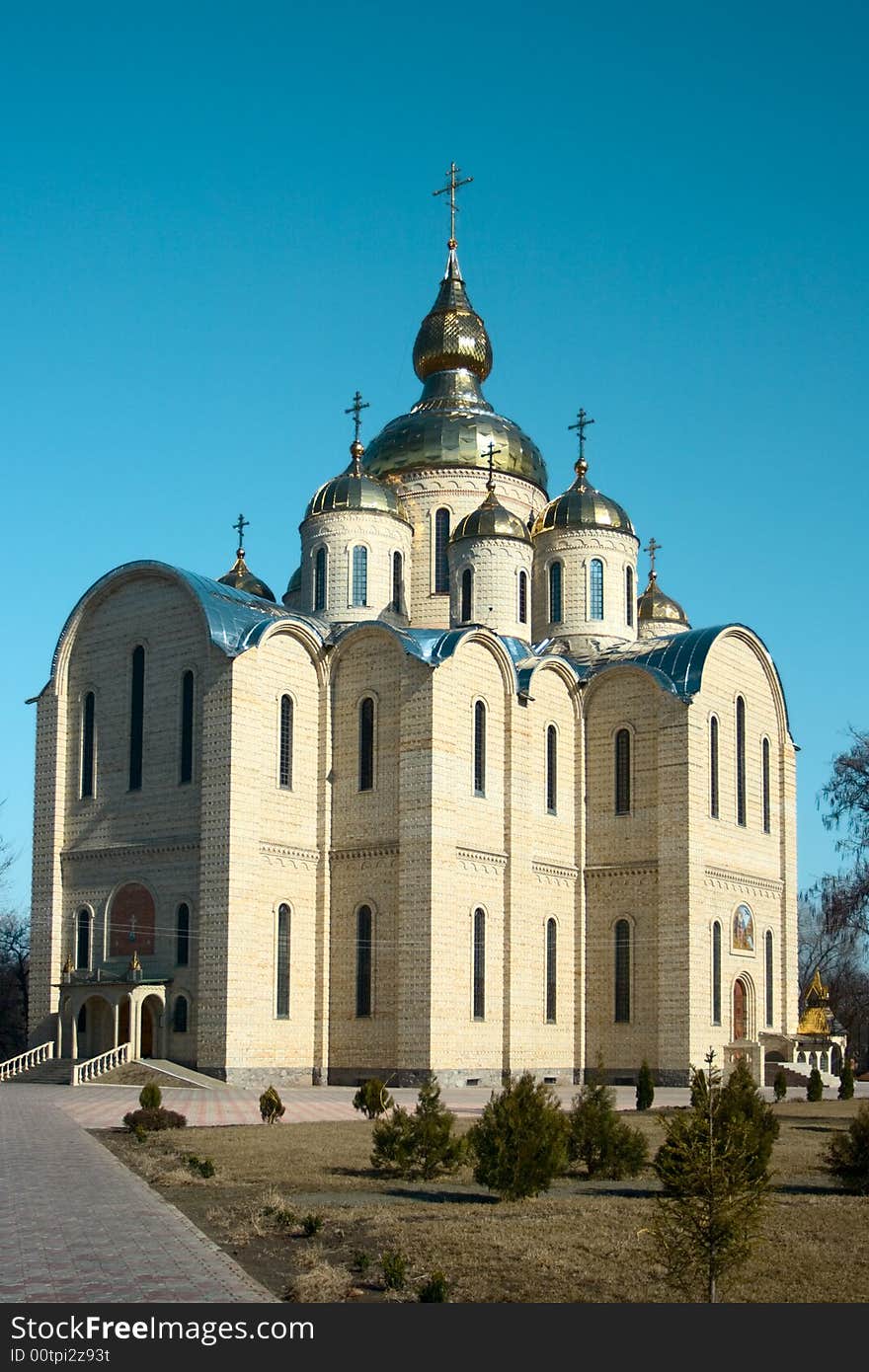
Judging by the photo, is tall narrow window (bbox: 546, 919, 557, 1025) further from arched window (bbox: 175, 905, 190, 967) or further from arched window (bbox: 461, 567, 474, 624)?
arched window (bbox: 175, 905, 190, 967)

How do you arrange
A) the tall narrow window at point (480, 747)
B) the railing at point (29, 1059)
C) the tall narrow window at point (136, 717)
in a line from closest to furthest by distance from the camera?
the railing at point (29, 1059) < the tall narrow window at point (480, 747) < the tall narrow window at point (136, 717)

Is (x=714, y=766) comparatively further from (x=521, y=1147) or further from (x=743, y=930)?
(x=521, y=1147)

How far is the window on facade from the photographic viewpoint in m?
39.0

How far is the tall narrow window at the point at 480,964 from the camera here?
3519 cm

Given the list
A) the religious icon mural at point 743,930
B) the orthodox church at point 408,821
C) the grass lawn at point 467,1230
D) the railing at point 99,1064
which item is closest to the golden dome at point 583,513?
the orthodox church at point 408,821

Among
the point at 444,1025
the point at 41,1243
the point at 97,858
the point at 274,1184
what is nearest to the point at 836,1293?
the point at 41,1243

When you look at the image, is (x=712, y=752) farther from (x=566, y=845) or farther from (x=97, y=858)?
(x=97, y=858)

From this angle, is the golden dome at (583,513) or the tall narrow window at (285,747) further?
the golden dome at (583,513)

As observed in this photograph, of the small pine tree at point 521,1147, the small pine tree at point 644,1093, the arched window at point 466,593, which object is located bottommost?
the small pine tree at point 644,1093

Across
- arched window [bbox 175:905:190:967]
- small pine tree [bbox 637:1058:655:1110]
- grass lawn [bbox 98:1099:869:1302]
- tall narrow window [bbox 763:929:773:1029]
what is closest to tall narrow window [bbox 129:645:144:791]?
arched window [bbox 175:905:190:967]

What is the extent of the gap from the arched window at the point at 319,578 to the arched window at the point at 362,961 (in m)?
9.41

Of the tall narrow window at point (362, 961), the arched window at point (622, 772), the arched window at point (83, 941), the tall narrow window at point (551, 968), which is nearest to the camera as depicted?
the tall narrow window at point (362, 961)

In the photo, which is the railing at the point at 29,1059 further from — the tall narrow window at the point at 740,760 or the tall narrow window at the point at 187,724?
the tall narrow window at the point at 740,760

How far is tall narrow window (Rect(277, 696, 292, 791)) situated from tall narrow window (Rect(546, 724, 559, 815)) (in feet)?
22.3
